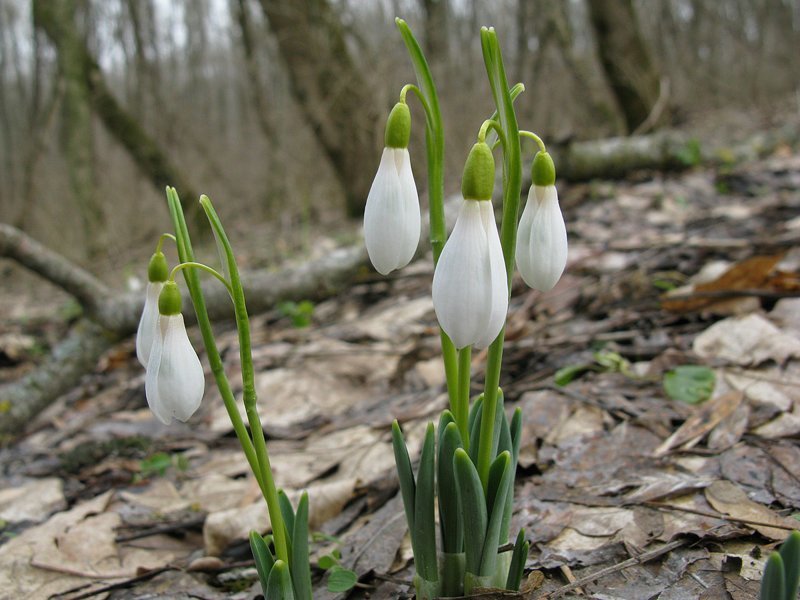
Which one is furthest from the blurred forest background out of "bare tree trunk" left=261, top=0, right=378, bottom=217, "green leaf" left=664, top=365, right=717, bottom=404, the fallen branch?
"green leaf" left=664, top=365, right=717, bottom=404

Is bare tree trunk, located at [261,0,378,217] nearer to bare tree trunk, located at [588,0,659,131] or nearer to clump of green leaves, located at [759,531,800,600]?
bare tree trunk, located at [588,0,659,131]

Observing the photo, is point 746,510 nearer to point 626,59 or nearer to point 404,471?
point 404,471

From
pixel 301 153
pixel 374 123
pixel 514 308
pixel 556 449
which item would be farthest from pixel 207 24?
pixel 556 449

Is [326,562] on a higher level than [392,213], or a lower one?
lower

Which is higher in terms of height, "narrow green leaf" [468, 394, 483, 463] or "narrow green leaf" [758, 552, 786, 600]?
"narrow green leaf" [468, 394, 483, 463]

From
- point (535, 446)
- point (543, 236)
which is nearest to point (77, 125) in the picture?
point (535, 446)

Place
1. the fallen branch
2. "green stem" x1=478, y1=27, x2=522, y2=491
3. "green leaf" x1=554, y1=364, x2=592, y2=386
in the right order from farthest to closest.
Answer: the fallen branch, "green leaf" x1=554, y1=364, x2=592, y2=386, "green stem" x1=478, y1=27, x2=522, y2=491

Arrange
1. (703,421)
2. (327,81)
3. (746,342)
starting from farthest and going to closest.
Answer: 1. (327,81)
2. (746,342)
3. (703,421)
